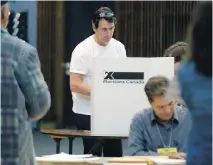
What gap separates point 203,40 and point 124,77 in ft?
11.4

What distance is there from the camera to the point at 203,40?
2996mm

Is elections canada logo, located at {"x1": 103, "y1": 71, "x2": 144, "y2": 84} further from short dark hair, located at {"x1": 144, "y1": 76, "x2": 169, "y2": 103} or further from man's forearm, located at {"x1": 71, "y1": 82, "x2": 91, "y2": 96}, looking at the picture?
short dark hair, located at {"x1": 144, "y1": 76, "x2": 169, "y2": 103}

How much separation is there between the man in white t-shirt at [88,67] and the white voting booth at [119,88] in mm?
430

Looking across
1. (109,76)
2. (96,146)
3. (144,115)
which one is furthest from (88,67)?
(144,115)

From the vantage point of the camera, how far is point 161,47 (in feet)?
47.0

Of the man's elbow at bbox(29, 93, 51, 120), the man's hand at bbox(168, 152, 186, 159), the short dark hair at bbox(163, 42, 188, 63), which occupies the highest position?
the short dark hair at bbox(163, 42, 188, 63)

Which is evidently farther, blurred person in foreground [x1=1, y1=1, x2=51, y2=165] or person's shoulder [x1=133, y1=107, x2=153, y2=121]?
person's shoulder [x1=133, y1=107, x2=153, y2=121]

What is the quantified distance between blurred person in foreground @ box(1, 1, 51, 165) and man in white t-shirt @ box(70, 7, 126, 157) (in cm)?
303

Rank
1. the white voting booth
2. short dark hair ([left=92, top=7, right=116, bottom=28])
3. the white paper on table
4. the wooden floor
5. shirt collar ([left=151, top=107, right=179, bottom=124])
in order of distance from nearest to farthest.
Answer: the white paper on table
shirt collar ([left=151, top=107, right=179, bottom=124])
the white voting booth
short dark hair ([left=92, top=7, right=116, bottom=28])
the wooden floor

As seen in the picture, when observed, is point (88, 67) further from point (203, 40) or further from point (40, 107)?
point (203, 40)

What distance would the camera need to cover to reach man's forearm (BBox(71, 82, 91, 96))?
6.88 metres

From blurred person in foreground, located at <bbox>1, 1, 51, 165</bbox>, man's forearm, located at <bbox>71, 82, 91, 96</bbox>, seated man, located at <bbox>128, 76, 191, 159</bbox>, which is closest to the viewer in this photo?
blurred person in foreground, located at <bbox>1, 1, 51, 165</bbox>

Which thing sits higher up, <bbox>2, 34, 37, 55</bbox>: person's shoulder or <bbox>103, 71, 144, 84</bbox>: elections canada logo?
<bbox>2, 34, 37, 55</bbox>: person's shoulder

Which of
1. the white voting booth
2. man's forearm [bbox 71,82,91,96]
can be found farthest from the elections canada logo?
man's forearm [bbox 71,82,91,96]
